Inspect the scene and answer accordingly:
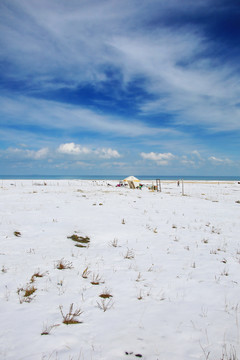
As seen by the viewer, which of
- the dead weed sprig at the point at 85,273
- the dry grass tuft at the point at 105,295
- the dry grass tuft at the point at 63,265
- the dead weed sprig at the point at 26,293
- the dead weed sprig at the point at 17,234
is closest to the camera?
the dead weed sprig at the point at 26,293

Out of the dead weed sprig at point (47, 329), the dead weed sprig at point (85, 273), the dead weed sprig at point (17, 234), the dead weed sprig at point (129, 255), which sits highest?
the dead weed sprig at point (17, 234)

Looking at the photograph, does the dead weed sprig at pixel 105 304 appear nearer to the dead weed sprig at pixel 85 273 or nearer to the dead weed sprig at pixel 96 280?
the dead weed sprig at pixel 96 280

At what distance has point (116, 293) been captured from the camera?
14.6ft

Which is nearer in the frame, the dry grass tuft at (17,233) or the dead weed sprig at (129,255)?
the dead weed sprig at (129,255)

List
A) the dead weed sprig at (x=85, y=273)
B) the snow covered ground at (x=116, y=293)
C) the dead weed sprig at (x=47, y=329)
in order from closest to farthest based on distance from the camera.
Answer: the snow covered ground at (x=116, y=293) → the dead weed sprig at (x=47, y=329) → the dead weed sprig at (x=85, y=273)

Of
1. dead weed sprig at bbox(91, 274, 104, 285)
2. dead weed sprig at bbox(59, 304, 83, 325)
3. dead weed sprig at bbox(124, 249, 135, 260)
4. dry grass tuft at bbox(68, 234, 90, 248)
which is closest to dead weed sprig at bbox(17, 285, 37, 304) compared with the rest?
dead weed sprig at bbox(59, 304, 83, 325)

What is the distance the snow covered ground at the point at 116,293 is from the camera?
9.40ft

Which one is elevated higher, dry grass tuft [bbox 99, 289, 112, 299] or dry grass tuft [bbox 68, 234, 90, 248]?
dry grass tuft [bbox 68, 234, 90, 248]

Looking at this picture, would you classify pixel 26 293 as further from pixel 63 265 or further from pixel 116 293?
pixel 116 293

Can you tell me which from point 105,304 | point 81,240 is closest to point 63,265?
point 105,304

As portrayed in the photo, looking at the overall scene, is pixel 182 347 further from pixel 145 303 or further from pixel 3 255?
pixel 3 255

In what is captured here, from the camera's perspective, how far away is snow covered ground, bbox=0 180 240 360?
2865 millimetres

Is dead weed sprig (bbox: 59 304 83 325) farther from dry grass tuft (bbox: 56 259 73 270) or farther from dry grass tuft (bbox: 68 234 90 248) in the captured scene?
dry grass tuft (bbox: 68 234 90 248)

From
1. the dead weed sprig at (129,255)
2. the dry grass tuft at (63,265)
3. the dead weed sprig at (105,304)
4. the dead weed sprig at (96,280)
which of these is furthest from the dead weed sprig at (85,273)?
the dead weed sprig at (129,255)
